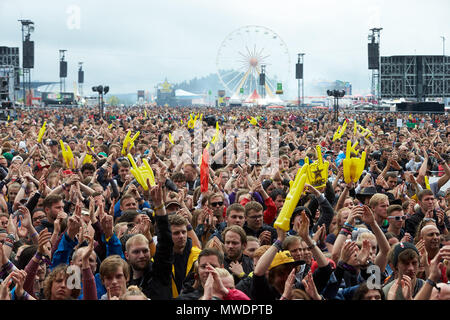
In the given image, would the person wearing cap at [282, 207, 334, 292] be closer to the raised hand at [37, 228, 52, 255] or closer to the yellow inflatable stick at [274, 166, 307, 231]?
the yellow inflatable stick at [274, 166, 307, 231]

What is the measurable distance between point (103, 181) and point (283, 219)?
624 centimetres

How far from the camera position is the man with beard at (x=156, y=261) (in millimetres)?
5234

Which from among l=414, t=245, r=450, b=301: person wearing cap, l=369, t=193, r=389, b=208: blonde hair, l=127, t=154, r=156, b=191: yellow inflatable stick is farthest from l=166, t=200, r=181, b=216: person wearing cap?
l=414, t=245, r=450, b=301: person wearing cap

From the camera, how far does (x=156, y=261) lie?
5.25 meters

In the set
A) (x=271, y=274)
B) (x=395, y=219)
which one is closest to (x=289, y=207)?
(x=271, y=274)

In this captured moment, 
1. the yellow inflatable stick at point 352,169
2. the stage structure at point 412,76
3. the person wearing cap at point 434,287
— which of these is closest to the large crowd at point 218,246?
the person wearing cap at point 434,287

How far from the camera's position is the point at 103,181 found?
10555 millimetres

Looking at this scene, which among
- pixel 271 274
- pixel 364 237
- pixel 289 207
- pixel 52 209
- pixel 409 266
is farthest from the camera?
pixel 52 209

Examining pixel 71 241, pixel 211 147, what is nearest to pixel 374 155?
pixel 211 147

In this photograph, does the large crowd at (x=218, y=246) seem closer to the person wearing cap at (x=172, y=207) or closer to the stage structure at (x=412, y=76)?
the person wearing cap at (x=172, y=207)

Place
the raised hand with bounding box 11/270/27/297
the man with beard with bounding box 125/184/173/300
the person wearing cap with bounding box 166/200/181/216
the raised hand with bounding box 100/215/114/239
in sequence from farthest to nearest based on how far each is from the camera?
the person wearing cap with bounding box 166/200/181/216 < the raised hand with bounding box 100/215/114/239 < the man with beard with bounding box 125/184/173/300 < the raised hand with bounding box 11/270/27/297

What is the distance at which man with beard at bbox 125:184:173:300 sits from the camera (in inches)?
206

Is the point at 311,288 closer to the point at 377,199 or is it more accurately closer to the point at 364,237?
the point at 364,237
